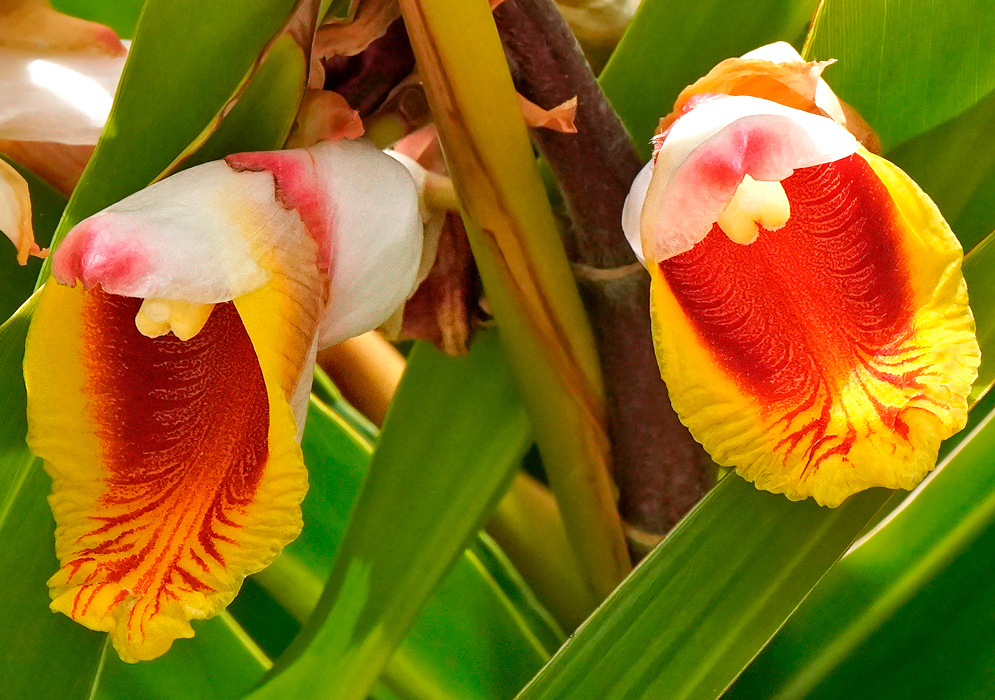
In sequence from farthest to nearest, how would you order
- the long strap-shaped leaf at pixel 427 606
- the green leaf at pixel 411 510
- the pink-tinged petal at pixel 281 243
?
the long strap-shaped leaf at pixel 427 606, the green leaf at pixel 411 510, the pink-tinged petal at pixel 281 243

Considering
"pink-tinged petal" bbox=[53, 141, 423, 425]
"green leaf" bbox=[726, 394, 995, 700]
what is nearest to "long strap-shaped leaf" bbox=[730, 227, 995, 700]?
"green leaf" bbox=[726, 394, 995, 700]

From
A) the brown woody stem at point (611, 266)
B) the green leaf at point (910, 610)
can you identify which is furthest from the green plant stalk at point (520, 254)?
the green leaf at point (910, 610)

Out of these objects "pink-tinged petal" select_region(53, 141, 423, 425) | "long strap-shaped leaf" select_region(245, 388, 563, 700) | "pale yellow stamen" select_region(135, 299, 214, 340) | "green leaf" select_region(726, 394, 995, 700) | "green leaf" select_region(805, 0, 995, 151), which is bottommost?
"long strap-shaped leaf" select_region(245, 388, 563, 700)

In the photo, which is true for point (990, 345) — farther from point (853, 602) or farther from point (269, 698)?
point (269, 698)

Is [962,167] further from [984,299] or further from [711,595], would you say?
[711,595]

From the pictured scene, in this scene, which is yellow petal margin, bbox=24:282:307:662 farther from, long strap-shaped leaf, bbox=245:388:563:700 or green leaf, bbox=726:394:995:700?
green leaf, bbox=726:394:995:700

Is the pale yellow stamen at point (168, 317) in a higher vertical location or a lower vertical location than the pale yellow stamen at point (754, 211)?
lower

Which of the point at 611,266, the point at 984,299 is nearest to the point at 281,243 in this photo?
the point at 611,266

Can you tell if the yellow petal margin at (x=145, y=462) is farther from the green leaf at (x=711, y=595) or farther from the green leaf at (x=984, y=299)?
the green leaf at (x=984, y=299)
